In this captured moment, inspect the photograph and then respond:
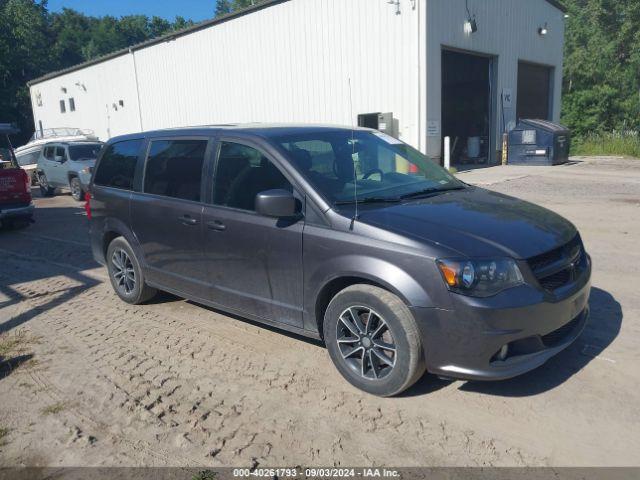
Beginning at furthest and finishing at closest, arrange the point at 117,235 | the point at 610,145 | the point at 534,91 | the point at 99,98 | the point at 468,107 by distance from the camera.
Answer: the point at 99,98, the point at 534,91, the point at 610,145, the point at 468,107, the point at 117,235

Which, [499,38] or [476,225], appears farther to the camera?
[499,38]

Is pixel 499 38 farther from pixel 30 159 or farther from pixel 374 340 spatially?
pixel 374 340

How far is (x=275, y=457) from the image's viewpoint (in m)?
3.03

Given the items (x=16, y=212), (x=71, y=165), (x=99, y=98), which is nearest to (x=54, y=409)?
(x=16, y=212)

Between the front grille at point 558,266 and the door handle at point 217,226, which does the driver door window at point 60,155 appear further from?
the front grille at point 558,266

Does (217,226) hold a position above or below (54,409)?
above

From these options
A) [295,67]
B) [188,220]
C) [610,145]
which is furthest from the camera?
[610,145]

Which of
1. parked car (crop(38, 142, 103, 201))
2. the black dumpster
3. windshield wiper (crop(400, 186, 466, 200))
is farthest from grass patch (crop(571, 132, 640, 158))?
windshield wiper (crop(400, 186, 466, 200))

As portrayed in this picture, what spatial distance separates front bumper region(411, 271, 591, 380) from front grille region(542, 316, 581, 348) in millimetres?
52

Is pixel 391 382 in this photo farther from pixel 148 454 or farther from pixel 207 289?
pixel 207 289

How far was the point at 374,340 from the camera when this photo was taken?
11.8ft

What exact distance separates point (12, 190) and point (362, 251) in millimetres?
9485

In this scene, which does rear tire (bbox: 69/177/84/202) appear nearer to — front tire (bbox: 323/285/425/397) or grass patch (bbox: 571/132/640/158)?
front tire (bbox: 323/285/425/397)

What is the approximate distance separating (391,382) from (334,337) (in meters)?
0.52
